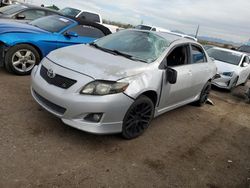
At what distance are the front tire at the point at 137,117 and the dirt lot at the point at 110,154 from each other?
0.50 feet

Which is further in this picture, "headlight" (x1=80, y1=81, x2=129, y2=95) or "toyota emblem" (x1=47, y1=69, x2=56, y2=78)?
"toyota emblem" (x1=47, y1=69, x2=56, y2=78)

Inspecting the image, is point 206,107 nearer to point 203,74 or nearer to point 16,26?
point 203,74

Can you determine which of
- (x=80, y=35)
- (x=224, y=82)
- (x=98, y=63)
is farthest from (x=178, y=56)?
(x=224, y=82)

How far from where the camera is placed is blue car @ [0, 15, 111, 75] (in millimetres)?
5406

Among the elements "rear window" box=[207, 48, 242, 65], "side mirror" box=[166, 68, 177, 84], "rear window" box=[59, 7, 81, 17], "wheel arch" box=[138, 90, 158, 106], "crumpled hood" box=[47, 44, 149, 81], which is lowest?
"rear window" box=[207, 48, 242, 65]

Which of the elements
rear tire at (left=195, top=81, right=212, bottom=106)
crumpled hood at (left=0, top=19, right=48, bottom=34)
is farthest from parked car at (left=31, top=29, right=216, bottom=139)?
crumpled hood at (left=0, top=19, right=48, bottom=34)

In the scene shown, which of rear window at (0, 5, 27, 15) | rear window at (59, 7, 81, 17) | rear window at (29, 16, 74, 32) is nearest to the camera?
rear window at (29, 16, 74, 32)

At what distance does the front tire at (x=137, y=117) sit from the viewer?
12.1 feet

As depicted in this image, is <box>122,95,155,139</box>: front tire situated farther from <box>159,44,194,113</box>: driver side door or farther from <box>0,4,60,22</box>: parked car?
<box>0,4,60,22</box>: parked car

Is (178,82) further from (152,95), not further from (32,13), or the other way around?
(32,13)

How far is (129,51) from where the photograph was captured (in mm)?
4359

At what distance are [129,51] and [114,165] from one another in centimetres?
196

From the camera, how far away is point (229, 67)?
29.3 ft

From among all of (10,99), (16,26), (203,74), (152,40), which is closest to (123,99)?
(152,40)
